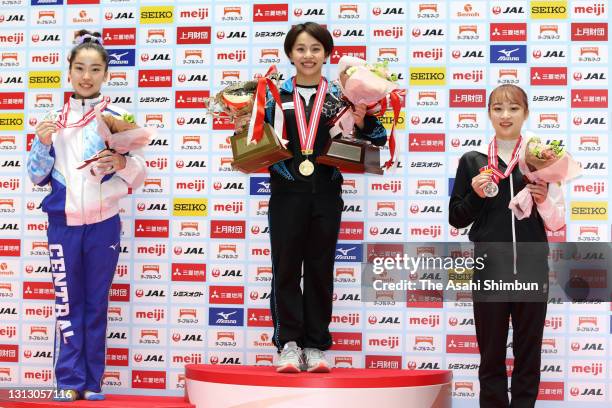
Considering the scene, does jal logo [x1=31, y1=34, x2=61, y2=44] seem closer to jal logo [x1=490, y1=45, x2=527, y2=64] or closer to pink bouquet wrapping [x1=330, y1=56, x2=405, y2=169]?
pink bouquet wrapping [x1=330, y1=56, x2=405, y2=169]

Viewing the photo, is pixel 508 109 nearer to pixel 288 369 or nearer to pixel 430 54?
pixel 430 54

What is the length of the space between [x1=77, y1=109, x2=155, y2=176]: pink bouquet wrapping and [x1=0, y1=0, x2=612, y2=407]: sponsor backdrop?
83 cm

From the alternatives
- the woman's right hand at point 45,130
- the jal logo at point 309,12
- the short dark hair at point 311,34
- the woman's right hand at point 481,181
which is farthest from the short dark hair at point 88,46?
the woman's right hand at point 481,181

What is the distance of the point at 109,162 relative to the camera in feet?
13.2

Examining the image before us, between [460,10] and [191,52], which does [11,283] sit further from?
[460,10]

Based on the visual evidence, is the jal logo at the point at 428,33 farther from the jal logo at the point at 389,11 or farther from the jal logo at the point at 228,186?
the jal logo at the point at 228,186

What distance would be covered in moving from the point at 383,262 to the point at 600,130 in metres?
1.47

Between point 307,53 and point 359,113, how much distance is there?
0.43 metres

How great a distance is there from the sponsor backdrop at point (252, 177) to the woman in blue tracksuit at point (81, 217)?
72 cm

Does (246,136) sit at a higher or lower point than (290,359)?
higher

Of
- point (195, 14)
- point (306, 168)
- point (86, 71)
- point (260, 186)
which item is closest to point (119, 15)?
point (195, 14)

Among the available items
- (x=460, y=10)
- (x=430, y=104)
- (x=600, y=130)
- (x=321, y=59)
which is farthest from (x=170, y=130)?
(x=600, y=130)

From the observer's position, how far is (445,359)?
465 cm

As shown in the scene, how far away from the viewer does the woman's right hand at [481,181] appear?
379 centimetres
